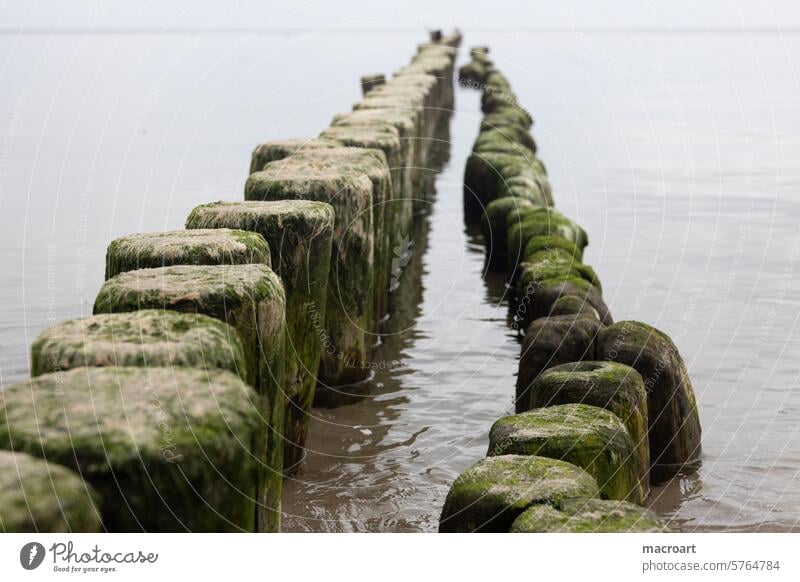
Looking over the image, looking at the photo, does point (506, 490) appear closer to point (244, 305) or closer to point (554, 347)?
point (244, 305)

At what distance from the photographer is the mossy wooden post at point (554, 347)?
621cm

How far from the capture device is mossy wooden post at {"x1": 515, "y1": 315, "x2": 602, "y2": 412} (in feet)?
20.4

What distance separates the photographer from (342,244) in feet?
22.0

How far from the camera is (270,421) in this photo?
4461 millimetres

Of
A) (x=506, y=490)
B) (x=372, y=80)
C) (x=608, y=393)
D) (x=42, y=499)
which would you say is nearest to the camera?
(x=42, y=499)

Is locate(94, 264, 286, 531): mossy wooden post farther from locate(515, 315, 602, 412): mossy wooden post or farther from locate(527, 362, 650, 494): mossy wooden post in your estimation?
locate(515, 315, 602, 412): mossy wooden post

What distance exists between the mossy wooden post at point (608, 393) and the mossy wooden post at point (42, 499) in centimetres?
289

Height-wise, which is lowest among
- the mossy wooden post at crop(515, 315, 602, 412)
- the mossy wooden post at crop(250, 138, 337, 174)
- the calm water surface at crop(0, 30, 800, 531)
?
the calm water surface at crop(0, 30, 800, 531)

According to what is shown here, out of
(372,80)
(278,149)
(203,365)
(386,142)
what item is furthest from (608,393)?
(372,80)

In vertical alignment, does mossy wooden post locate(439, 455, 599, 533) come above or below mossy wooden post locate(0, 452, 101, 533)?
below

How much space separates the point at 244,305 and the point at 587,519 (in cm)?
137

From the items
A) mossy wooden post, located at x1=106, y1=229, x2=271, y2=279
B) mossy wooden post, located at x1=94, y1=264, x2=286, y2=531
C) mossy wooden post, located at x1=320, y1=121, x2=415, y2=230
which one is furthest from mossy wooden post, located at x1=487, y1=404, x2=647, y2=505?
mossy wooden post, located at x1=320, y1=121, x2=415, y2=230
